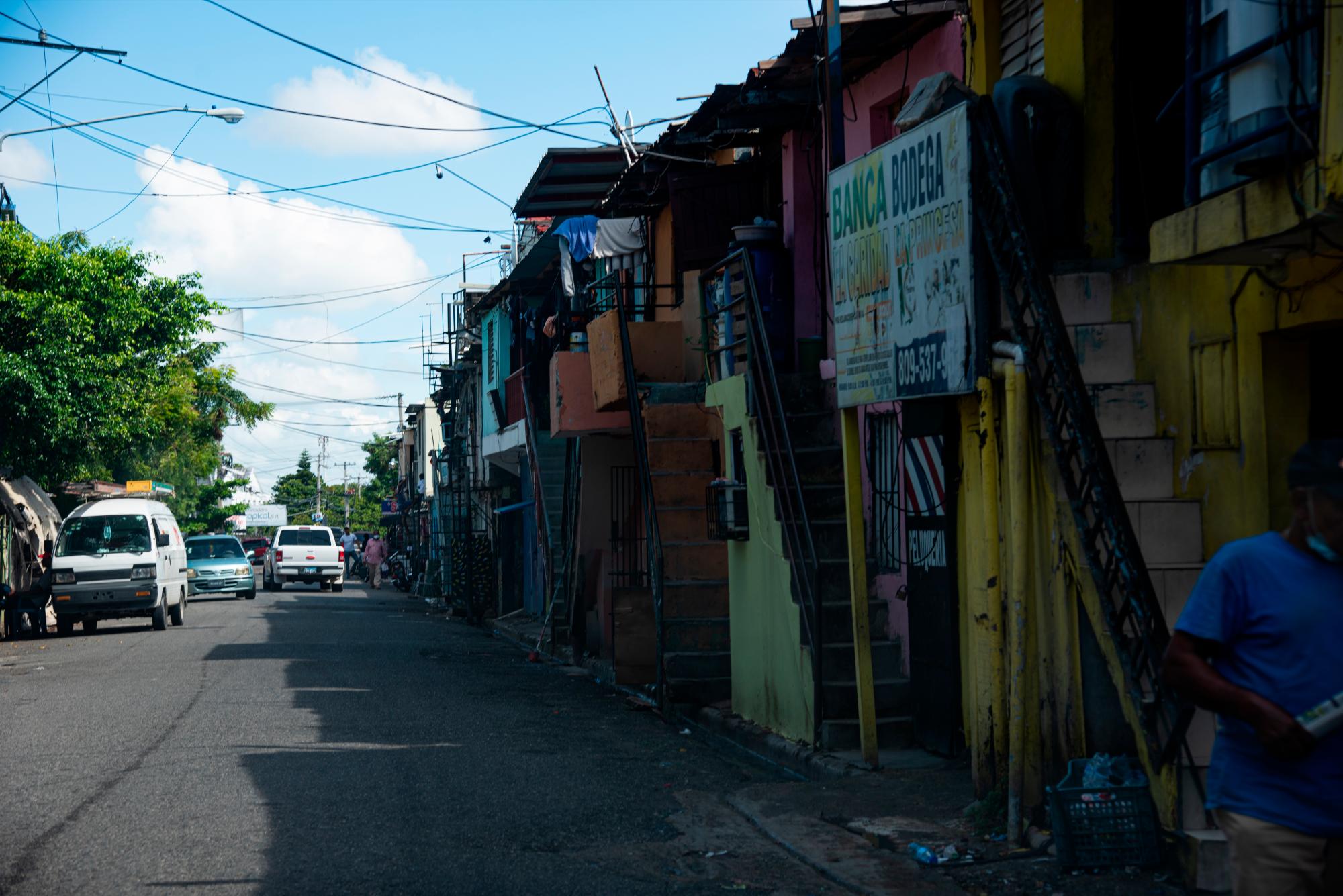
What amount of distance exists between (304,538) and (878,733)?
1388 inches

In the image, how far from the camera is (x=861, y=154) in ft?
38.8

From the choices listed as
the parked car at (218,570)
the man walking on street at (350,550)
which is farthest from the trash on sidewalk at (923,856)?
the man walking on street at (350,550)

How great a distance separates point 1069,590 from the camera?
6.87 m

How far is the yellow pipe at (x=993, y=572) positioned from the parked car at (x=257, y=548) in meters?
42.4

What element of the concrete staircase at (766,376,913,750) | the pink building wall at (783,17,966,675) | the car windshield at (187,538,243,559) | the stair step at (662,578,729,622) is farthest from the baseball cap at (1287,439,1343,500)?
the car windshield at (187,538,243,559)

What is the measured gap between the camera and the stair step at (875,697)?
32.6 feet

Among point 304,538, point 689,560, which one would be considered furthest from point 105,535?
point 304,538

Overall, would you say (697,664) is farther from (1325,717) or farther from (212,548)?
(212,548)

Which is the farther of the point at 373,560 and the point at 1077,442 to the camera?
the point at 373,560

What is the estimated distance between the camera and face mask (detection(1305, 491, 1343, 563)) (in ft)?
11.7

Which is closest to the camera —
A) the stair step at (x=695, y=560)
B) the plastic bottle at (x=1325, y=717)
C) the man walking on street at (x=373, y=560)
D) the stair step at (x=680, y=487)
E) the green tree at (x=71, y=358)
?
the plastic bottle at (x=1325, y=717)

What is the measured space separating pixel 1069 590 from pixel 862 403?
7.08ft

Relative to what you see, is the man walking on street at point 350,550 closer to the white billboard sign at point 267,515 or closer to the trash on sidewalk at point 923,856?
the white billboard sign at point 267,515

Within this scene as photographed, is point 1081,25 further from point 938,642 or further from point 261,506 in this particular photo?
point 261,506
